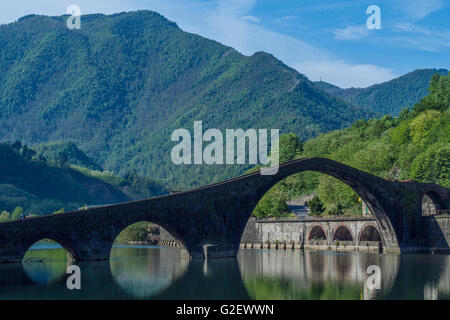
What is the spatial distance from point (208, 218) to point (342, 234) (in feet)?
106

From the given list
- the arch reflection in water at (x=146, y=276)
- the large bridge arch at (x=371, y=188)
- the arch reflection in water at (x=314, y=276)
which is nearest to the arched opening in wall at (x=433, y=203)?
the large bridge arch at (x=371, y=188)

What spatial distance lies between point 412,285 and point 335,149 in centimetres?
10667

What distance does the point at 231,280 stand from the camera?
44.5 meters

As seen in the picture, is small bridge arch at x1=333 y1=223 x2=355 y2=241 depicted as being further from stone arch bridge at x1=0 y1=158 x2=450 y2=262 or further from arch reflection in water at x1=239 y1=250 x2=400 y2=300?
arch reflection in water at x1=239 y1=250 x2=400 y2=300

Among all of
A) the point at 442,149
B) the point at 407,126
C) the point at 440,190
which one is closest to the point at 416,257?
the point at 440,190

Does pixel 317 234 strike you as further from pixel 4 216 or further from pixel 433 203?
pixel 4 216

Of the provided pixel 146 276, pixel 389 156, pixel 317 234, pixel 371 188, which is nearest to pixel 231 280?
pixel 146 276

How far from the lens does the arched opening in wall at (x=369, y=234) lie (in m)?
79.3

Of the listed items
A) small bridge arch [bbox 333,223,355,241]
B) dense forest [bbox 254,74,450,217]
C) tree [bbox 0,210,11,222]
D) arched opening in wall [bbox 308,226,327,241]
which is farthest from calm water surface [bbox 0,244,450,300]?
tree [bbox 0,210,11,222]

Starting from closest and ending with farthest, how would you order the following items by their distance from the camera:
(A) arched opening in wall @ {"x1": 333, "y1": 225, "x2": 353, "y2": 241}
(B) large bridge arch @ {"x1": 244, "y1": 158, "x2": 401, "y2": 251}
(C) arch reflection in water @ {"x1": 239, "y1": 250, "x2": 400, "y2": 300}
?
(C) arch reflection in water @ {"x1": 239, "y1": 250, "x2": 400, "y2": 300} < (B) large bridge arch @ {"x1": 244, "y1": 158, "x2": 401, "y2": 251} < (A) arched opening in wall @ {"x1": 333, "y1": 225, "x2": 353, "y2": 241}

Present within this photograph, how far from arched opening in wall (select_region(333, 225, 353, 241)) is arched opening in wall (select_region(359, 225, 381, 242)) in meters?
3.69

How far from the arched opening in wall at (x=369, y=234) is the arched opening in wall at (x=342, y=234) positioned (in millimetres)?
3691

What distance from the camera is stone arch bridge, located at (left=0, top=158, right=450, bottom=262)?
4956 centimetres
